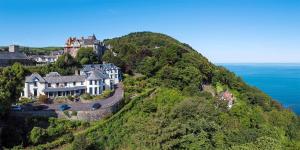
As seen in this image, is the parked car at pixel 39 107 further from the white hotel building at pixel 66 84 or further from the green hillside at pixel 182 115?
the green hillside at pixel 182 115

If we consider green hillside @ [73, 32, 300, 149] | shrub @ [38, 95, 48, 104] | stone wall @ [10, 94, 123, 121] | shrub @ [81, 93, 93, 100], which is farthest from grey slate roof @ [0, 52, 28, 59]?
stone wall @ [10, 94, 123, 121]

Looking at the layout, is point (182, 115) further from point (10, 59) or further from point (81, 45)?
point (81, 45)

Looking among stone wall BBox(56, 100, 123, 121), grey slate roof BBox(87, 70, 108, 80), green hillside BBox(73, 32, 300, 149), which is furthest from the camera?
grey slate roof BBox(87, 70, 108, 80)

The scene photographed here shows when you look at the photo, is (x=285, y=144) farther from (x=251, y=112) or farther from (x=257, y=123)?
(x=251, y=112)

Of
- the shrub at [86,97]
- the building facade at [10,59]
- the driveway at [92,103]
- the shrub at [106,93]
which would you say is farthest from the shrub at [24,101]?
the building facade at [10,59]

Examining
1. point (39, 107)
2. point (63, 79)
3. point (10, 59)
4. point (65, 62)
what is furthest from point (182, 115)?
point (10, 59)

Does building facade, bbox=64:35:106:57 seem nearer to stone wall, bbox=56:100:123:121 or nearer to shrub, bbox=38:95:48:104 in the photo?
shrub, bbox=38:95:48:104
